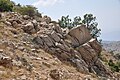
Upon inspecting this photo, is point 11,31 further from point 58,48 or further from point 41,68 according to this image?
point 41,68

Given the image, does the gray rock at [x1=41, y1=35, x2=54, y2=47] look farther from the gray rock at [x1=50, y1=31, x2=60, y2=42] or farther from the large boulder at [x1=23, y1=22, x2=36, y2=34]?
the large boulder at [x1=23, y1=22, x2=36, y2=34]

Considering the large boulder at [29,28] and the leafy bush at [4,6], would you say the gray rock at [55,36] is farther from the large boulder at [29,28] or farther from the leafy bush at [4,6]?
the leafy bush at [4,6]

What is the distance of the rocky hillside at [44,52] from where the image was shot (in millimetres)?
19156

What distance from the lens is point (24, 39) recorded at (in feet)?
88.3

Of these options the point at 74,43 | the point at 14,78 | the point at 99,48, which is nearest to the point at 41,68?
the point at 14,78

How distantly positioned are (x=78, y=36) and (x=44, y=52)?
781cm

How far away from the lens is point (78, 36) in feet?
109

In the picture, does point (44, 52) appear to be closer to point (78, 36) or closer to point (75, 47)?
point (75, 47)

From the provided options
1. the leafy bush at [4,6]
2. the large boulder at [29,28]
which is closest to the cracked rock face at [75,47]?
the large boulder at [29,28]

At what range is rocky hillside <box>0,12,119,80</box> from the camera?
1916cm

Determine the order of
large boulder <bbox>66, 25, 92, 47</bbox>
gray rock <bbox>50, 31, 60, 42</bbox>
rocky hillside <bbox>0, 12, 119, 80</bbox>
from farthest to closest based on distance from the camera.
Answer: large boulder <bbox>66, 25, 92, 47</bbox> → gray rock <bbox>50, 31, 60, 42</bbox> → rocky hillside <bbox>0, 12, 119, 80</bbox>

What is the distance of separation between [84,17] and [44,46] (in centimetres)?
3771

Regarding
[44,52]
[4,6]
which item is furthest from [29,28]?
[4,6]

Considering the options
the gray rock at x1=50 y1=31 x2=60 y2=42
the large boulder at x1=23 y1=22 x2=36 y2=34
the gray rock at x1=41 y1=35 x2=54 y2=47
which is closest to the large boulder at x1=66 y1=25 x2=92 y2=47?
the gray rock at x1=50 y1=31 x2=60 y2=42
